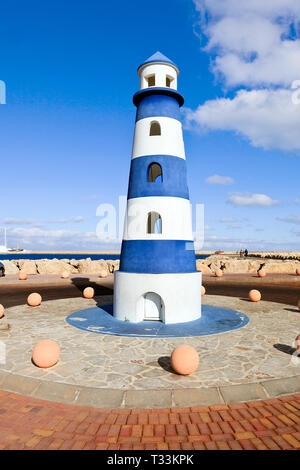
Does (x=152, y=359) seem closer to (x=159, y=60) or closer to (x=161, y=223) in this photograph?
(x=161, y=223)

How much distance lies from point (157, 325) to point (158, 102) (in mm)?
8778

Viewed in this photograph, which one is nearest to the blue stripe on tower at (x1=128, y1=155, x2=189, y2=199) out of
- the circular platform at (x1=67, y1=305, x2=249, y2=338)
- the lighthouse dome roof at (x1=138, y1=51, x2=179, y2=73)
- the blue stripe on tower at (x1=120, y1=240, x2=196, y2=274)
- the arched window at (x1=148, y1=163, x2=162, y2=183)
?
the blue stripe on tower at (x1=120, y1=240, x2=196, y2=274)

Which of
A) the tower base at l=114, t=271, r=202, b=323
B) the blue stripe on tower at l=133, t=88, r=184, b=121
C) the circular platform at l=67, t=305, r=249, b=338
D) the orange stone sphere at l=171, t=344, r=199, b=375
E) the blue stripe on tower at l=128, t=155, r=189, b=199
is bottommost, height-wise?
the circular platform at l=67, t=305, r=249, b=338

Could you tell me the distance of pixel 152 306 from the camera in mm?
12000

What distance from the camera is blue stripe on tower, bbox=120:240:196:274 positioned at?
1176cm

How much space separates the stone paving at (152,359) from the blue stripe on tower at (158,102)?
8.72m

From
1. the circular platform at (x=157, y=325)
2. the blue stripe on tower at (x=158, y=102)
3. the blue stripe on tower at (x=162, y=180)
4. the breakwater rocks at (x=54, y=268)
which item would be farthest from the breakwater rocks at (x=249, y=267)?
the blue stripe on tower at (x=158, y=102)

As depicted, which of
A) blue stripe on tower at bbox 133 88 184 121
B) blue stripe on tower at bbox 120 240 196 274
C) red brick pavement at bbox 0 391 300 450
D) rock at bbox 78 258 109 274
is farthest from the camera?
rock at bbox 78 258 109 274

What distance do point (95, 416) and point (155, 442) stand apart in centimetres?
130

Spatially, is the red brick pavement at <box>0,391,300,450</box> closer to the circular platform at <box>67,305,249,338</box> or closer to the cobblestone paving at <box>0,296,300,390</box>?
the cobblestone paving at <box>0,296,300,390</box>

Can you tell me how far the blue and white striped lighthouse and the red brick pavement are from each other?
5.88 m

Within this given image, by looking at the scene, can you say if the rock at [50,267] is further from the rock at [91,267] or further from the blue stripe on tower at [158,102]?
the blue stripe on tower at [158,102]
